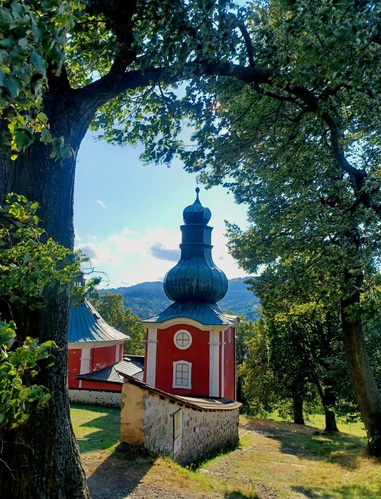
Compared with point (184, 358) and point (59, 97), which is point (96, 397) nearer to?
point (184, 358)

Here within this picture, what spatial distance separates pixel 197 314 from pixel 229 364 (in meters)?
3.15

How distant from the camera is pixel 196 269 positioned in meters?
17.2

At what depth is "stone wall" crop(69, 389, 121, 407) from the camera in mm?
14273

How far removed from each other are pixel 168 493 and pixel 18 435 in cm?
329

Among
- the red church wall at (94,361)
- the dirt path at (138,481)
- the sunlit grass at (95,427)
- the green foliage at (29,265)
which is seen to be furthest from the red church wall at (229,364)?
the green foliage at (29,265)

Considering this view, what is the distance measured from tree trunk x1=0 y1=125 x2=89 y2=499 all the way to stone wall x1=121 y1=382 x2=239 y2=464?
131 inches

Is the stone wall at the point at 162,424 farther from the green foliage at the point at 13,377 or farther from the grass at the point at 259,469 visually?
the green foliage at the point at 13,377

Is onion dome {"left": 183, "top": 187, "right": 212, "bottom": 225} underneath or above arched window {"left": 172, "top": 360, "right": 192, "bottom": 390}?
above

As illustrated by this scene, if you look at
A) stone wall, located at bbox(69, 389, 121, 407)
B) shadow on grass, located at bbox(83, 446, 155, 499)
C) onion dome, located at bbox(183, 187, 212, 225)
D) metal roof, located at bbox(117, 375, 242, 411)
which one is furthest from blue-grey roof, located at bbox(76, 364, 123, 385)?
shadow on grass, located at bbox(83, 446, 155, 499)

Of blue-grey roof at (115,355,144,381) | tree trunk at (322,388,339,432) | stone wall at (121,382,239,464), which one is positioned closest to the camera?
stone wall at (121,382,239,464)

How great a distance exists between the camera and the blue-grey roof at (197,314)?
16.1 m

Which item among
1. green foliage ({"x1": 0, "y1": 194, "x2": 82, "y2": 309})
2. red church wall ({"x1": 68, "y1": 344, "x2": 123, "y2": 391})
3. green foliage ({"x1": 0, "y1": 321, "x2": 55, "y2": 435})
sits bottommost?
red church wall ({"x1": 68, "y1": 344, "x2": 123, "y2": 391})

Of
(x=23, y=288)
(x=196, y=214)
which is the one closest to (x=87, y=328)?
(x=196, y=214)

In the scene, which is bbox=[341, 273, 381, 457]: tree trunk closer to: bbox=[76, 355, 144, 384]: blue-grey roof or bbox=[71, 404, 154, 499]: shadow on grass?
bbox=[71, 404, 154, 499]: shadow on grass
